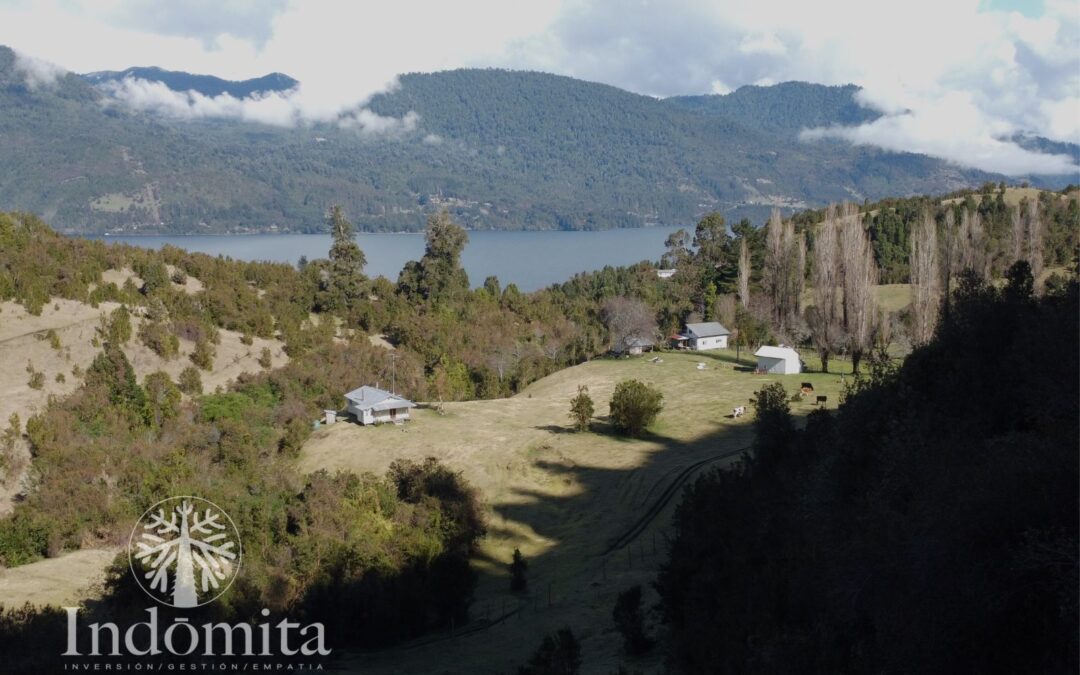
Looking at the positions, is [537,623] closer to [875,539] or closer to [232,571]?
[232,571]

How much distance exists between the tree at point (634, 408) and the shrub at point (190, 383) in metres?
18.4

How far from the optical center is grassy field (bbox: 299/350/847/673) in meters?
17.6

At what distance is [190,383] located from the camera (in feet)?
120

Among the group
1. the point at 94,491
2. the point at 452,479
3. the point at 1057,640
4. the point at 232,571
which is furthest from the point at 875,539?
the point at 94,491

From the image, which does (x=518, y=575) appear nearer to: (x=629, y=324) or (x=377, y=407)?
(x=377, y=407)

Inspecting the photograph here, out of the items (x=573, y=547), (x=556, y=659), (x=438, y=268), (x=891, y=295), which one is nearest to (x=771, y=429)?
(x=573, y=547)

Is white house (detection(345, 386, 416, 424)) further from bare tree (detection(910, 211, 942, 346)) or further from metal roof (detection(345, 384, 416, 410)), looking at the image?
bare tree (detection(910, 211, 942, 346))

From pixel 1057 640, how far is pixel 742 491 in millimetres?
11375

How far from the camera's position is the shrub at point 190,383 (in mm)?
36594

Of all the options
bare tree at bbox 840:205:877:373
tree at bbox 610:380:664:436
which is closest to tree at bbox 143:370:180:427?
tree at bbox 610:380:664:436

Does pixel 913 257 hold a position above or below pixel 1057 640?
above

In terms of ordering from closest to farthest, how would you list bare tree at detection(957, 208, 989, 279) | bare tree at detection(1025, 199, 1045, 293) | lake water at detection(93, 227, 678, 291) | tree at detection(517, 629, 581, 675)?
tree at detection(517, 629, 581, 675) < bare tree at detection(957, 208, 989, 279) < bare tree at detection(1025, 199, 1045, 293) < lake water at detection(93, 227, 678, 291)

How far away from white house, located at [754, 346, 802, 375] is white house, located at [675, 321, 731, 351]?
10021 mm

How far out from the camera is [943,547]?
27.6 ft
